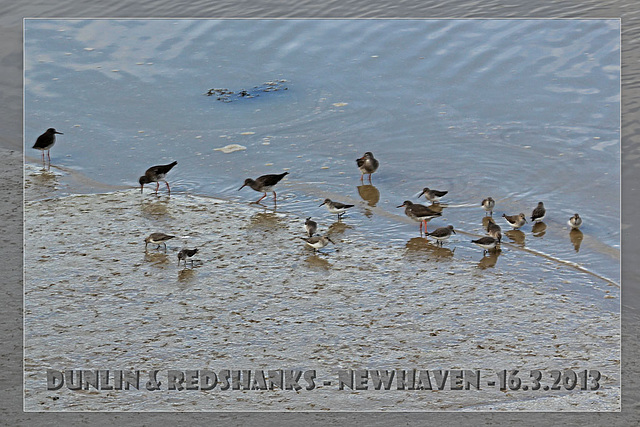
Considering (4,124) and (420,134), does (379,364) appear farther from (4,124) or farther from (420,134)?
(4,124)

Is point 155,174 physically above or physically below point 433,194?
above

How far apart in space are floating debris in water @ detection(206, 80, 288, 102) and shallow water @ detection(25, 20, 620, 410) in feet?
0.61

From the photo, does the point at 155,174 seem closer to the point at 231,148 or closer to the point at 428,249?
the point at 231,148

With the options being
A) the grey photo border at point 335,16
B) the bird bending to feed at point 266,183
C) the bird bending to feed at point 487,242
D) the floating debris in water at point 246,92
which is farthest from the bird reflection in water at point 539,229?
the floating debris in water at point 246,92

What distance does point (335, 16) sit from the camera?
56.7ft

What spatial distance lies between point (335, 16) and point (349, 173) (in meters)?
4.56

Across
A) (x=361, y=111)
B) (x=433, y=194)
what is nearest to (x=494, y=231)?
(x=433, y=194)

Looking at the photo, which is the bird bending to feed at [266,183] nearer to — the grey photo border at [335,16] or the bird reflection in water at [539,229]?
the grey photo border at [335,16]

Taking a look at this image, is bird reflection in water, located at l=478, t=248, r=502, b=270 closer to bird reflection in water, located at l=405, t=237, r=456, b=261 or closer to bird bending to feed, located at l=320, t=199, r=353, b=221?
bird reflection in water, located at l=405, t=237, r=456, b=261

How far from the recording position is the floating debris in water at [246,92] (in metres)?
16.6

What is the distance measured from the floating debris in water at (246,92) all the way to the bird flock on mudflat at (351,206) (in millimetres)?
3004

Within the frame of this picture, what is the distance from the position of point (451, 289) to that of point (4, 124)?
896cm

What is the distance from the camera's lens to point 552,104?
15391 mm

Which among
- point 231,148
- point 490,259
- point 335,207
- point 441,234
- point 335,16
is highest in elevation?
point 335,16
